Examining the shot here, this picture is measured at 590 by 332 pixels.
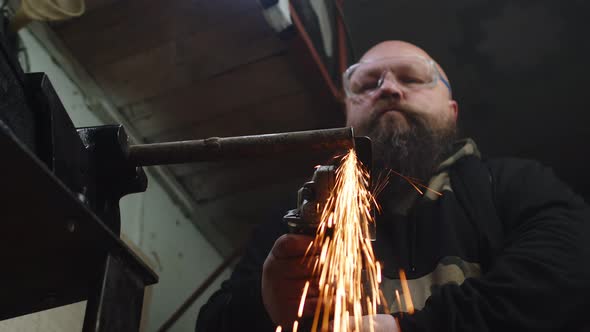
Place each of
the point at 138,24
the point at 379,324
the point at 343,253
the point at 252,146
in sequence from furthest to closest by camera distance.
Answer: the point at 138,24, the point at 343,253, the point at 379,324, the point at 252,146

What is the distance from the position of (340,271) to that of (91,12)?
120 cm

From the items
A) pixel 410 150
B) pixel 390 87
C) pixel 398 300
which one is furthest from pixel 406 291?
pixel 390 87

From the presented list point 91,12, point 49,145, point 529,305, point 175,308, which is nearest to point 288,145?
A: point 49,145

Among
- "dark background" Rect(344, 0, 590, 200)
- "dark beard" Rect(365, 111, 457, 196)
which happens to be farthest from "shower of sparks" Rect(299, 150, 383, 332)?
"dark background" Rect(344, 0, 590, 200)

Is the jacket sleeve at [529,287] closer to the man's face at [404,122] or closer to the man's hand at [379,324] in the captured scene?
the man's hand at [379,324]

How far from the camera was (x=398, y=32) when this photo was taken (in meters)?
3.23

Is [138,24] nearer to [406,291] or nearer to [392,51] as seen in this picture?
[392,51]

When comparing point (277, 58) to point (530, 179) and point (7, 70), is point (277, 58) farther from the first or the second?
point (7, 70)

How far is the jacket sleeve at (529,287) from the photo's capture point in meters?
1.43

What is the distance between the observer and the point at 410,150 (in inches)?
89.5

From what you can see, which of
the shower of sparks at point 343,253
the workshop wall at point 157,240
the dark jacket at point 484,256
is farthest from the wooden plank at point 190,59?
the shower of sparks at point 343,253

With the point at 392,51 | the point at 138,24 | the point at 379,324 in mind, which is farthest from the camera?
the point at 392,51

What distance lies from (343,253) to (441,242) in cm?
37

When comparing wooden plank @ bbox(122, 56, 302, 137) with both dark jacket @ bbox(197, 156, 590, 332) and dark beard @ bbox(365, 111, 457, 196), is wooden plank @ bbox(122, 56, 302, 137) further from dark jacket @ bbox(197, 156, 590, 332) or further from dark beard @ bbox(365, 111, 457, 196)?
dark jacket @ bbox(197, 156, 590, 332)
